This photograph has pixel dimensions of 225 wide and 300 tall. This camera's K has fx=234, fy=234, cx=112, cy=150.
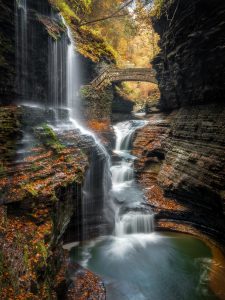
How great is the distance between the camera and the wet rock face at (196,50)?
8.94 meters

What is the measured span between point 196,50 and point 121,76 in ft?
40.5

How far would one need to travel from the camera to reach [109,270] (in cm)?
812

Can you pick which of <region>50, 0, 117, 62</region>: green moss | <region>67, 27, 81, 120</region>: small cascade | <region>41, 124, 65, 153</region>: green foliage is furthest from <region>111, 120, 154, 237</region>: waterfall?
<region>50, 0, 117, 62</region>: green moss

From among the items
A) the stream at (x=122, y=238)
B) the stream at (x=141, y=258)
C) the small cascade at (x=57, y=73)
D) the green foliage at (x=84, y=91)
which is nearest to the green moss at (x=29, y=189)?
the stream at (x=122, y=238)

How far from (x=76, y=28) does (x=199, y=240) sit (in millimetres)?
19849

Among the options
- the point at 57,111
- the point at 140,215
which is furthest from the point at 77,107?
the point at 140,215

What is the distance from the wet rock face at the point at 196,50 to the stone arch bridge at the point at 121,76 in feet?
23.9

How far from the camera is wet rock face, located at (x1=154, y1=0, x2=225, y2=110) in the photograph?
8938mm

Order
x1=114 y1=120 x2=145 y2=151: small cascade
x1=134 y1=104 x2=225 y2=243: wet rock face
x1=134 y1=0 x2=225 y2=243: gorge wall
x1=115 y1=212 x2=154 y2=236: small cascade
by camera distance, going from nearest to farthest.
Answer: x1=134 y1=0 x2=225 y2=243: gorge wall < x1=134 y1=104 x2=225 y2=243: wet rock face < x1=115 y1=212 x2=154 y2=236: small cascade < x1=114 y1=120 x2=145 y2=151: small cascade

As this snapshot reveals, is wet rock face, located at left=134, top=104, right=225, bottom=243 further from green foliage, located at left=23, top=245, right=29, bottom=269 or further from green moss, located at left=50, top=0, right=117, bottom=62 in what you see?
green moss, located at left=50, top=0, right=117, bottom=62

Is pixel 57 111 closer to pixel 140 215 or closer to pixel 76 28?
pixel 140 215

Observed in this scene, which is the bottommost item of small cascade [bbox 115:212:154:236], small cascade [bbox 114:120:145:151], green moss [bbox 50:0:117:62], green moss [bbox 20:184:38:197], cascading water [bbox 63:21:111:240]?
small cascade [bbox 115:212:154:236]

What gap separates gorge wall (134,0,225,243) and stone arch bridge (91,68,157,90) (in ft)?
22.5

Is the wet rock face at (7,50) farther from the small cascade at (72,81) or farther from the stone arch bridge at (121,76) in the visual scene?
the stone arch bridge at (121,76)
